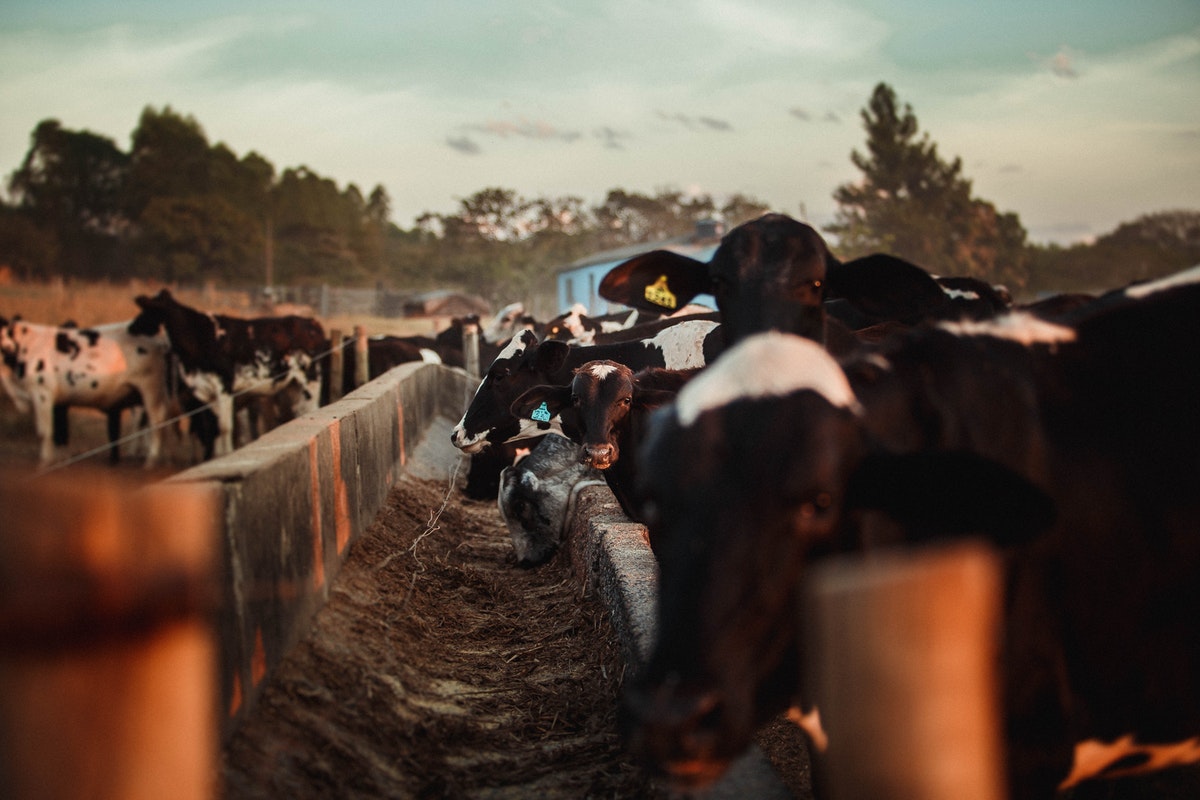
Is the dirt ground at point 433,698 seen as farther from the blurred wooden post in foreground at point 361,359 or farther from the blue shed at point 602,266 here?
the blue shed at point 602,266

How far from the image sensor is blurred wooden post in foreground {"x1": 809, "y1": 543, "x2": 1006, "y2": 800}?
152 centimetres

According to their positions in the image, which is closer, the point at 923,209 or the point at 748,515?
the point at 748,515

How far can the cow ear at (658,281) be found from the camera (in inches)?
185

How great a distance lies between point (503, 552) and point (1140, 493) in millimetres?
5995

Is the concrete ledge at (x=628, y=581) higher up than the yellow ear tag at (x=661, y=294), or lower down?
lower down

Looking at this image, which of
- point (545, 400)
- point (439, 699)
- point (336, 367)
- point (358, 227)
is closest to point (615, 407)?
point (545, 400)

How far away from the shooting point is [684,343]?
8289mm

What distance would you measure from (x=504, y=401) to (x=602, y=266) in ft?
142

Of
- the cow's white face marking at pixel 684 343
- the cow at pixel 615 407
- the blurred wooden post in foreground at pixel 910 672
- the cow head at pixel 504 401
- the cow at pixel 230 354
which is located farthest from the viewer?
the cow at pixel 230 354

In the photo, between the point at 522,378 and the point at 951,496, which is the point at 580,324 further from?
the point at 951,496

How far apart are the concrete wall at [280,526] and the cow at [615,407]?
140 centimetres

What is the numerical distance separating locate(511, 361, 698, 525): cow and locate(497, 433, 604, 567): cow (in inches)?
41.4

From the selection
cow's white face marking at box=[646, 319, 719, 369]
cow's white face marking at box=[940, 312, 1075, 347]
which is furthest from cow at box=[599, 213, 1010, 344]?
cow's white face marking at box=[646, 319, 719, 369]

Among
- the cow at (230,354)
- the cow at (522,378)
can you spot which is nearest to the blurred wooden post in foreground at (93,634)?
the cow at (522,378)
